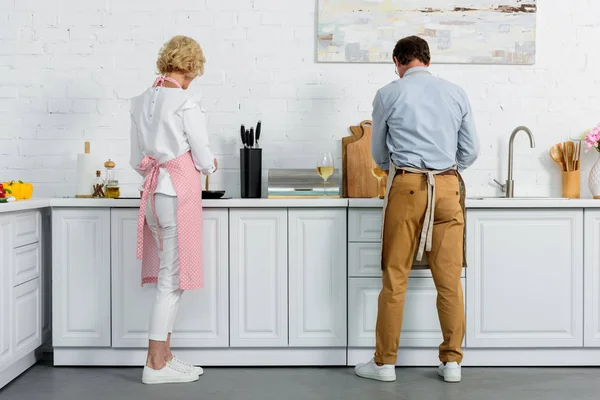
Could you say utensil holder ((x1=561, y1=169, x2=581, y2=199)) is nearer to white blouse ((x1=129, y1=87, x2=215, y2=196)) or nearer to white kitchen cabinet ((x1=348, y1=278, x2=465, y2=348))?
white kitchen cabinet ((x1=348, y1=278, x2=465, y2=348))

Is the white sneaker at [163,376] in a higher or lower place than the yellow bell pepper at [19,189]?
lower

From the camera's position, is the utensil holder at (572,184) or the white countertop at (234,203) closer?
the white countertop at (234,203)

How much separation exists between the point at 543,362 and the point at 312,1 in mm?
2357

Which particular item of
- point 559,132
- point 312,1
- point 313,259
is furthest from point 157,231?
point 559,132

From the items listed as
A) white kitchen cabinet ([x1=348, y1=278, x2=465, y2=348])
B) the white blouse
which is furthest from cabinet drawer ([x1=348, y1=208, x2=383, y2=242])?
the white blouse

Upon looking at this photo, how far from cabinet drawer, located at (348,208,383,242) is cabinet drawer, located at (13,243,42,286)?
1.58 metres

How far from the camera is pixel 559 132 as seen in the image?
13.0 ft

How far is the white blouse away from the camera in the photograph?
9.94 ft

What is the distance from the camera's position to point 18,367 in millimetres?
3307

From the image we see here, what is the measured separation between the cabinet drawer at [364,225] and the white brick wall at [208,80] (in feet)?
2.08

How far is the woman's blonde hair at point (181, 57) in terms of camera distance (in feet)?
10.1

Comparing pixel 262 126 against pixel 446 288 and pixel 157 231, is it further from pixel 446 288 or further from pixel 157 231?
pixel 446 288

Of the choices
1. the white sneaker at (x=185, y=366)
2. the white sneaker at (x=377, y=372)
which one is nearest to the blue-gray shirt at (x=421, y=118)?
the white sneaker at (x=377, y=372)

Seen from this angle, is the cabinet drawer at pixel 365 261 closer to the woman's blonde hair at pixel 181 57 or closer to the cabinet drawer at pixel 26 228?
the woman's blonde hair at pixel 181 57
